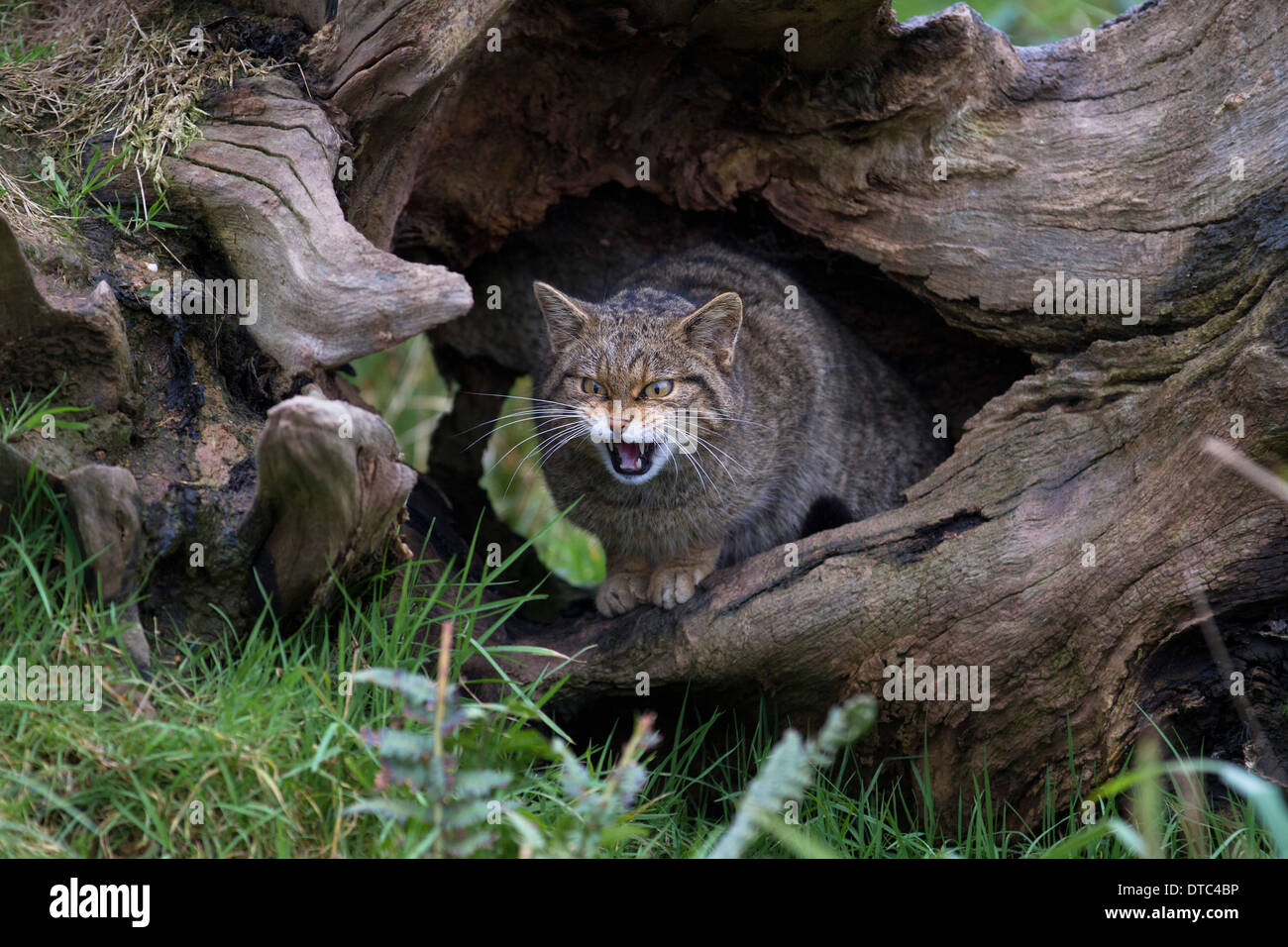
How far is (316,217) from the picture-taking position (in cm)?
378

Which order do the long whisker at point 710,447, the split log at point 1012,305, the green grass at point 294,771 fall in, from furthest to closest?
the long whisker at point 710,447, the split log at point 1012,305, the green grass at point 294,771

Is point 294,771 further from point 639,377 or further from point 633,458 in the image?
point 639,377

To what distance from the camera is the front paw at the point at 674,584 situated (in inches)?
180

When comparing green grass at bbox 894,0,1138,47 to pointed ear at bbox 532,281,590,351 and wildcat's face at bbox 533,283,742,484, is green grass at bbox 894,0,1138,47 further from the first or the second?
pointed ear at bbox 532,281,590,351

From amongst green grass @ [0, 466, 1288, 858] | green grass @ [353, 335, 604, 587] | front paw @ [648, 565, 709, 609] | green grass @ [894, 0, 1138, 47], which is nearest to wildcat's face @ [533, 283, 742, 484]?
front paw @ [648, 565, 709, 609]

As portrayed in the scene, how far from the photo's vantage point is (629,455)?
4664 mm

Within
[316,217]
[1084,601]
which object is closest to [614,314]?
[316,217]

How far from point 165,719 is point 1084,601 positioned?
301cm

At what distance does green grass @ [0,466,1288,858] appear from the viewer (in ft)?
9.12

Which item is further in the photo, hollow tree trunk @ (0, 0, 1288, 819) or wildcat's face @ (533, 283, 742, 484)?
wildcat's face @ (533, 283, 742, 484)

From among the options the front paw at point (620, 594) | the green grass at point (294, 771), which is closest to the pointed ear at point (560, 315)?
the front paw at point (620, 594)

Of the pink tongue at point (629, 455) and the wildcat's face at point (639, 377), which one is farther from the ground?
the wildcat's face at point (639, 377)

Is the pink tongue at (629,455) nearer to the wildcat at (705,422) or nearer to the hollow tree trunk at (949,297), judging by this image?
the wildcat at (705,422)
